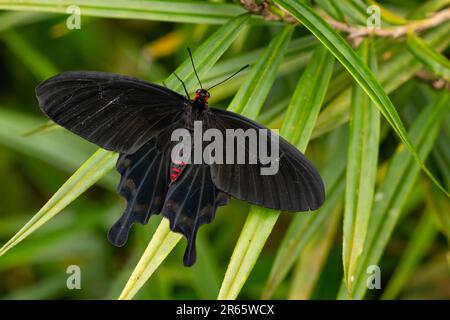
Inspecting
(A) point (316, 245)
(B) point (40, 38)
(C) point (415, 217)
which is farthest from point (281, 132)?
(B) point (40, 38)

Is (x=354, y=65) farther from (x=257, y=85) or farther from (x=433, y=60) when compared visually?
(x=433, y=60)

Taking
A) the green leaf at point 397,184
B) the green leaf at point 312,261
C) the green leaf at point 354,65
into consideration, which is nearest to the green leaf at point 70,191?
the green leaf at point 354,65

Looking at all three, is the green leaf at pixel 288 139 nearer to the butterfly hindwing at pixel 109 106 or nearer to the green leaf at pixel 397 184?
the butterfly hindwing at pixel 109 106

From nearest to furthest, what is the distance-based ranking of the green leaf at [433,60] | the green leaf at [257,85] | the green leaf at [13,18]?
the green leaf at [257,85]
the green leaf at [433,60]
the green leaf at [13,18]

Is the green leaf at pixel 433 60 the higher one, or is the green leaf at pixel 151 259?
the green leaf at pixel 433 60

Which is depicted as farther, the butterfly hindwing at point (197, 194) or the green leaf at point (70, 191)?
the butterfly hindwing at point (197, 194)

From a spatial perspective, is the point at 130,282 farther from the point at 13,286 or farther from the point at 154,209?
the point at 13,286

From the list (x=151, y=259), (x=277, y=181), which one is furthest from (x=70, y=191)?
(x=277, y=181)
